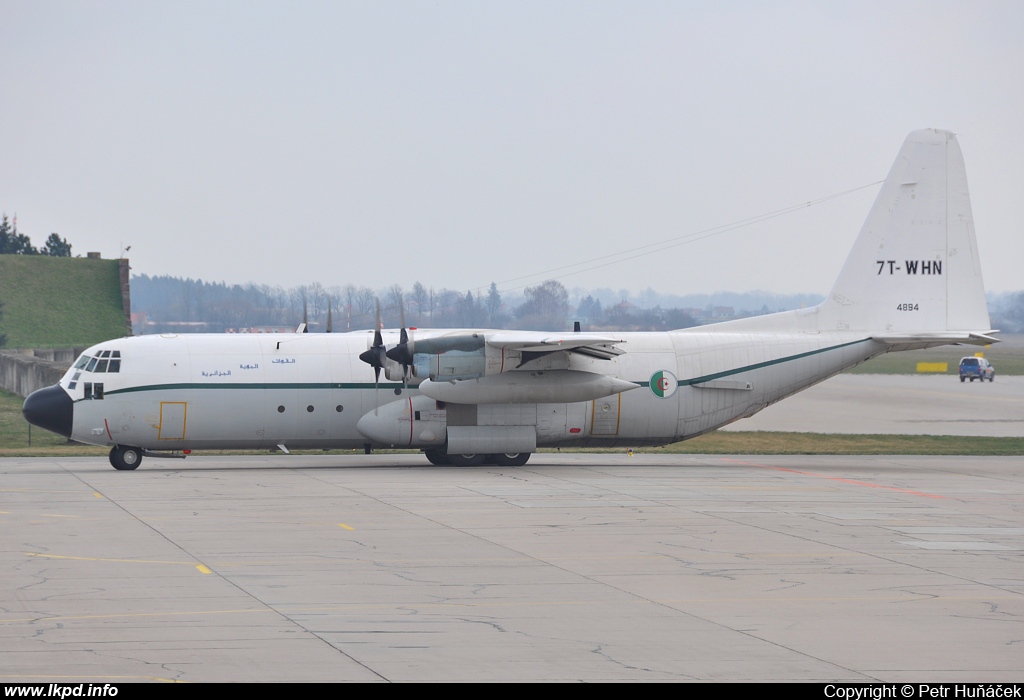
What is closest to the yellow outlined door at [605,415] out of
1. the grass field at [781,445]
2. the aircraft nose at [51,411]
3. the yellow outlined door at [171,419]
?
the grass field at [781,445]

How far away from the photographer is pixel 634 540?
1836 cm

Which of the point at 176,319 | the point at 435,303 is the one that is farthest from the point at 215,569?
the point at 176,319

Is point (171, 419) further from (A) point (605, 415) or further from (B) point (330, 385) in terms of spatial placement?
(A) point (605, 415)

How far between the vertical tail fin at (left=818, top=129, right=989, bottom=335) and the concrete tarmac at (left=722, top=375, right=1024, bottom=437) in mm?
12503

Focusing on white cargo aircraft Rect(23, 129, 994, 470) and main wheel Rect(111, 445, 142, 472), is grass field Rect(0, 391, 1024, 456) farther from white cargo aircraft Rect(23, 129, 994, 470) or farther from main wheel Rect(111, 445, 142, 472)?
main wheel Rect(111, 445, 142, 472)

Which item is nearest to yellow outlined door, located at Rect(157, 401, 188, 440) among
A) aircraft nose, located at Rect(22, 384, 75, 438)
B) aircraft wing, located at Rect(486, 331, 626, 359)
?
aircraft nose, located at Rect(22, 384, 75, 438)

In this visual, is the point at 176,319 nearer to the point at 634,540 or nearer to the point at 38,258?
the point at 38,258

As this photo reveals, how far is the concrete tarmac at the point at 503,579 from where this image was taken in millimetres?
10734

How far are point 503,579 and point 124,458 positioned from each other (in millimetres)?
16757

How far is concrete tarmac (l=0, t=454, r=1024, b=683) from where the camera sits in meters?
10.7

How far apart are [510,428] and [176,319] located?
41.2 meters

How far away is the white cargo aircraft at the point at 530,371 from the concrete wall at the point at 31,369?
1779 cm

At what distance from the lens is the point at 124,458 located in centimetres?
2823

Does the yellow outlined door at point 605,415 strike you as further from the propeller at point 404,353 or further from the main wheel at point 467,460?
the propeller at point 404,353
